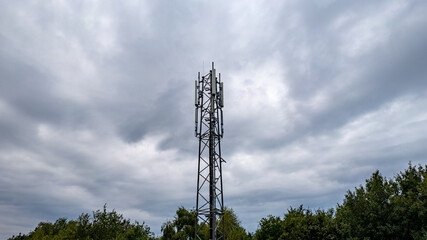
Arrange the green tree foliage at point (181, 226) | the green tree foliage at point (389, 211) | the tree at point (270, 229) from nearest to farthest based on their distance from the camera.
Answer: the green tree foliage at point (389, 211)
the tree at point (270, 229)
the green tree foliage at point (181, 226)

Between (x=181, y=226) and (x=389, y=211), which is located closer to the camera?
(x=389, y=211)

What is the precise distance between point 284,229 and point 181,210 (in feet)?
102

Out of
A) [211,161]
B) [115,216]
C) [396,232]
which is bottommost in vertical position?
[396,232]

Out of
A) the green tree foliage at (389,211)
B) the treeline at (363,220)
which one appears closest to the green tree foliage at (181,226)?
the treeline at (363,220)

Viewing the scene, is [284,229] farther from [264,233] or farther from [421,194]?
[421,194]

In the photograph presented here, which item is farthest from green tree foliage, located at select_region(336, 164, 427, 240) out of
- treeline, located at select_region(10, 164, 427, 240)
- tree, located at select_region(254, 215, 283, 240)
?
tree, located at select_region(254, 215, 283, 240)

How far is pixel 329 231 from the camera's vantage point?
30.8 m

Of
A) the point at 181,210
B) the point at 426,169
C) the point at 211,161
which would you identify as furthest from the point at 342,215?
the point at 181,210

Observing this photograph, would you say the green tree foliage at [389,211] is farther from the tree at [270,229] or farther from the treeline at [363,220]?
the tree at [270,229]

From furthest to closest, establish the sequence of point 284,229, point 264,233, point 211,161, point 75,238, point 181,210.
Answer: point 181,210 < point 264,233 < point 284,229 < point 75,238 < point 211,161

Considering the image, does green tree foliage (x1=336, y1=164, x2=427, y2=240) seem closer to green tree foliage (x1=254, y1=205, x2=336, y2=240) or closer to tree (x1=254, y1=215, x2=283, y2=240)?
green tree foliage (x1=254, y1=205, x2=336, y2=240)

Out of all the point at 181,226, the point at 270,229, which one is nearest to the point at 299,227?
the point at 270,229

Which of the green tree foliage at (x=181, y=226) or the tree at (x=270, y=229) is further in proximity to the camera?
the green tree foliage at (x=181, y=226)

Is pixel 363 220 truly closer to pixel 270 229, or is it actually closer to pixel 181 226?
pixel 270 229
